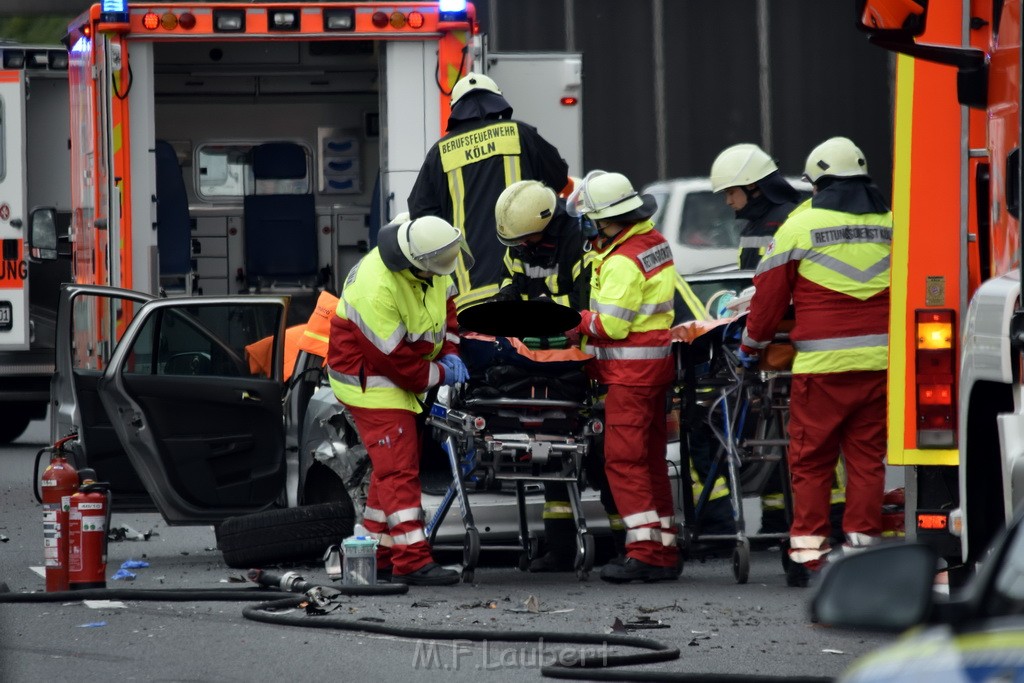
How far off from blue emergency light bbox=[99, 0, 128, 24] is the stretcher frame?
12.1 feet

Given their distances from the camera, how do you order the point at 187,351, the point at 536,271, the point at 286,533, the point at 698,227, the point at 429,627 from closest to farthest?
the point at 429,627 < the point at 286,533 < the point at 536,271 < the point at 187,351 < the point at 698,227

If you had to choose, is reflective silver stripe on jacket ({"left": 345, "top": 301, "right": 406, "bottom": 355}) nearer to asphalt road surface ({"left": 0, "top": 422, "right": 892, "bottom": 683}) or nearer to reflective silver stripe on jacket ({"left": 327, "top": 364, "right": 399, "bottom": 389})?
reflective silver stripe on jacket ({"left": 327, "top": 364, "right": 399, "bottom": 389})

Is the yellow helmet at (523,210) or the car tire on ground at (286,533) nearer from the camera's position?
the yellow helmet at (523,210)

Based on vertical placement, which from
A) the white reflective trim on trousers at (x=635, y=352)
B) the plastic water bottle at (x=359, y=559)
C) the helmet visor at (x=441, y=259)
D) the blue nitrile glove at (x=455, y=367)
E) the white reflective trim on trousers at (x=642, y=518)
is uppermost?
the helmet visor at (x=441, y=259)

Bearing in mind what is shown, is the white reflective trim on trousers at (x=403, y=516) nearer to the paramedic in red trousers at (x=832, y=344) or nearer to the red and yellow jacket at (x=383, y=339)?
the red and yellow jacket at (x=383, y=339)

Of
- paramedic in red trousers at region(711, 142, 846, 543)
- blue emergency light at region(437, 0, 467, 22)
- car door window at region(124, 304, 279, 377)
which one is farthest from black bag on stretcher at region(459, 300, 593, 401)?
blue emergency light at region(437, 0, 467, 22)

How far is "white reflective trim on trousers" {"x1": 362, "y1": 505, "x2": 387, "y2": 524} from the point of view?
8133 millimetres

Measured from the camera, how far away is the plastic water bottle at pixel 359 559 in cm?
773

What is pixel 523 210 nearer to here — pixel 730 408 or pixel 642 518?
pixel 730 408

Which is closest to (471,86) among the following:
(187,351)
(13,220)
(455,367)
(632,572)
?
(455,367)

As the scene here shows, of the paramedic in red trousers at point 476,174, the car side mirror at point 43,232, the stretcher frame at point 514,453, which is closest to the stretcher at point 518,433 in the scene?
the stretcher frame at point 514,453

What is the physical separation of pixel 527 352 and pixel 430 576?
1.08 m

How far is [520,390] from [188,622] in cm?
189

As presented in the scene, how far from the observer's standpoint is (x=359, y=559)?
306 inches
